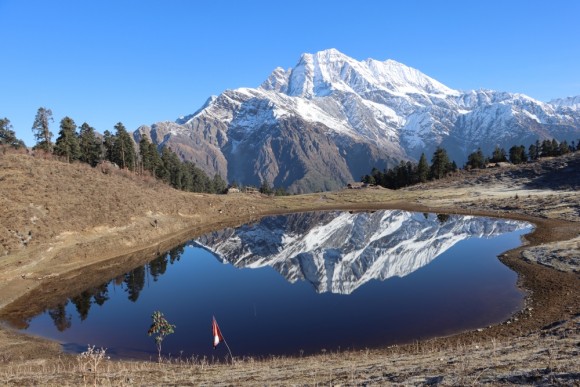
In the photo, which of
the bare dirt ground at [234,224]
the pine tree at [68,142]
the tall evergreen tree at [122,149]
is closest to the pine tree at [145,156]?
the tall evergreen tree at [122,149]

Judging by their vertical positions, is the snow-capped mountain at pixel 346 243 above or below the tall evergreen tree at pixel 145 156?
below

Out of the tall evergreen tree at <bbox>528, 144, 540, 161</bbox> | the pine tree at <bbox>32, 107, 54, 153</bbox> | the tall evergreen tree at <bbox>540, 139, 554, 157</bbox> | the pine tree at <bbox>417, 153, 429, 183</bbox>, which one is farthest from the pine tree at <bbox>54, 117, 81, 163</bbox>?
the tall evergreen tree at <bbox>528, 144, 540, 161</bbox>

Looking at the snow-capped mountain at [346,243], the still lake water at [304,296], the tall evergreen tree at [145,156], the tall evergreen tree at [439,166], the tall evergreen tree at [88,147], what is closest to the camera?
the still lake water at [304,296]

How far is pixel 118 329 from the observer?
33656 mm

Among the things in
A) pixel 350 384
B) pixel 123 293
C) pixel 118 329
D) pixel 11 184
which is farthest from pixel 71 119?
pixel 350 384

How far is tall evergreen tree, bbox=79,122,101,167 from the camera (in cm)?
10975

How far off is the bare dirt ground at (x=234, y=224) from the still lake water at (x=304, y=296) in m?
2.60

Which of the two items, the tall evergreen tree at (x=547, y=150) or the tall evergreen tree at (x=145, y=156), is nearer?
the tall evergreen tree at (x=145, y=156)

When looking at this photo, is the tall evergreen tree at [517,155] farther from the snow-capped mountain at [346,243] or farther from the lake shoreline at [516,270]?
the snow-capped mountain at [346,243]

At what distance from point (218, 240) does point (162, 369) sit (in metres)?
55.3

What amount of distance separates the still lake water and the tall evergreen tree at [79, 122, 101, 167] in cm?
5937

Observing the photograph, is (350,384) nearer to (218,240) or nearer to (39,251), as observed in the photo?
(39,251)

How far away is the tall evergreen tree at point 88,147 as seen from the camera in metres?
110

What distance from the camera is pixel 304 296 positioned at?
4031 cm
